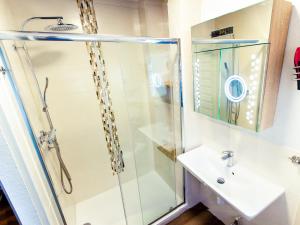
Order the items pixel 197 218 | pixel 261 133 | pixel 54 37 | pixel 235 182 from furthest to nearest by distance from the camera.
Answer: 1. pixel 197 218
2. pixel 235 182
3. pixel 261 133
4. pixel 54 37

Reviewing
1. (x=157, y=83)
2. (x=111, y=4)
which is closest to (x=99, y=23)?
(x=111, y=4)

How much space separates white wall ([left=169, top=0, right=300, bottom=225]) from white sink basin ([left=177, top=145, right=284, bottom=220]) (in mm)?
73

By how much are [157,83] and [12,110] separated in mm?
1278

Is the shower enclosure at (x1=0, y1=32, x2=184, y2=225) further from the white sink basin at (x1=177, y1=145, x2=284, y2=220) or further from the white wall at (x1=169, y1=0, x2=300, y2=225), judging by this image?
the white sink basin at (x1=177, y1=145, x2=284, y2=220)

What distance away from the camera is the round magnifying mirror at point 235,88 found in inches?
40.5

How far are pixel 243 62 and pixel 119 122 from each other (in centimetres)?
141

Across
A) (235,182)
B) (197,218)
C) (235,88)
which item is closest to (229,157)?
(235,182)

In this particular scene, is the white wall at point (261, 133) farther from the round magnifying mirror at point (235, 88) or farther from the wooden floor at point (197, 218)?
the round magnifying mirror at point (235, 88)

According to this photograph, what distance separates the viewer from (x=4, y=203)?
212 centimetres

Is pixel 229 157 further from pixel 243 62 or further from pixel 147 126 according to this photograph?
pixel 147 126

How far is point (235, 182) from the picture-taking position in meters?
1.21

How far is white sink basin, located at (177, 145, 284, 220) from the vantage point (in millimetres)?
973

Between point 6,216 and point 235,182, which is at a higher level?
point 235,182

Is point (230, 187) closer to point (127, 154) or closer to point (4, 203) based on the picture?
point (127, 154)
